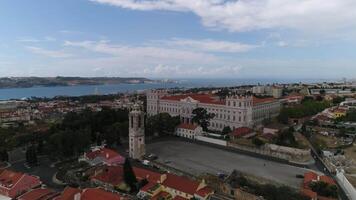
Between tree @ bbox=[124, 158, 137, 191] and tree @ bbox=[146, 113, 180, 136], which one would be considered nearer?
tree @ bbox=[124, 158, 137, 191]

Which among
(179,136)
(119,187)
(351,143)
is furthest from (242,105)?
(119,187)

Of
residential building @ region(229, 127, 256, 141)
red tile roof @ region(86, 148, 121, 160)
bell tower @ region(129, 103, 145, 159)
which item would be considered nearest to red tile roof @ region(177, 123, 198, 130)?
residential building @ region(229, 127, 256, 141)

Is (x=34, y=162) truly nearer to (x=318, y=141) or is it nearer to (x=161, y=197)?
(x=161, y=197)

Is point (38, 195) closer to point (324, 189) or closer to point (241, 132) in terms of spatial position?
point (324, 189)

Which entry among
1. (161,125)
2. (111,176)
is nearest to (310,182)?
(111,176)

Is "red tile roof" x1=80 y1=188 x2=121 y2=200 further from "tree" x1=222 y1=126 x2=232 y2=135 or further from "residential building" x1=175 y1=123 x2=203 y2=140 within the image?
"tree" x1=222 y1=126 x2=232 y2=135

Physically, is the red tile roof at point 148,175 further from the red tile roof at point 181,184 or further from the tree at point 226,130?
the tree at point 226,130

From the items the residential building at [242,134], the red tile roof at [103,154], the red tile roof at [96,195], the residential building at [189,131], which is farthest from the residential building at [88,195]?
the residential building at [189,131]
